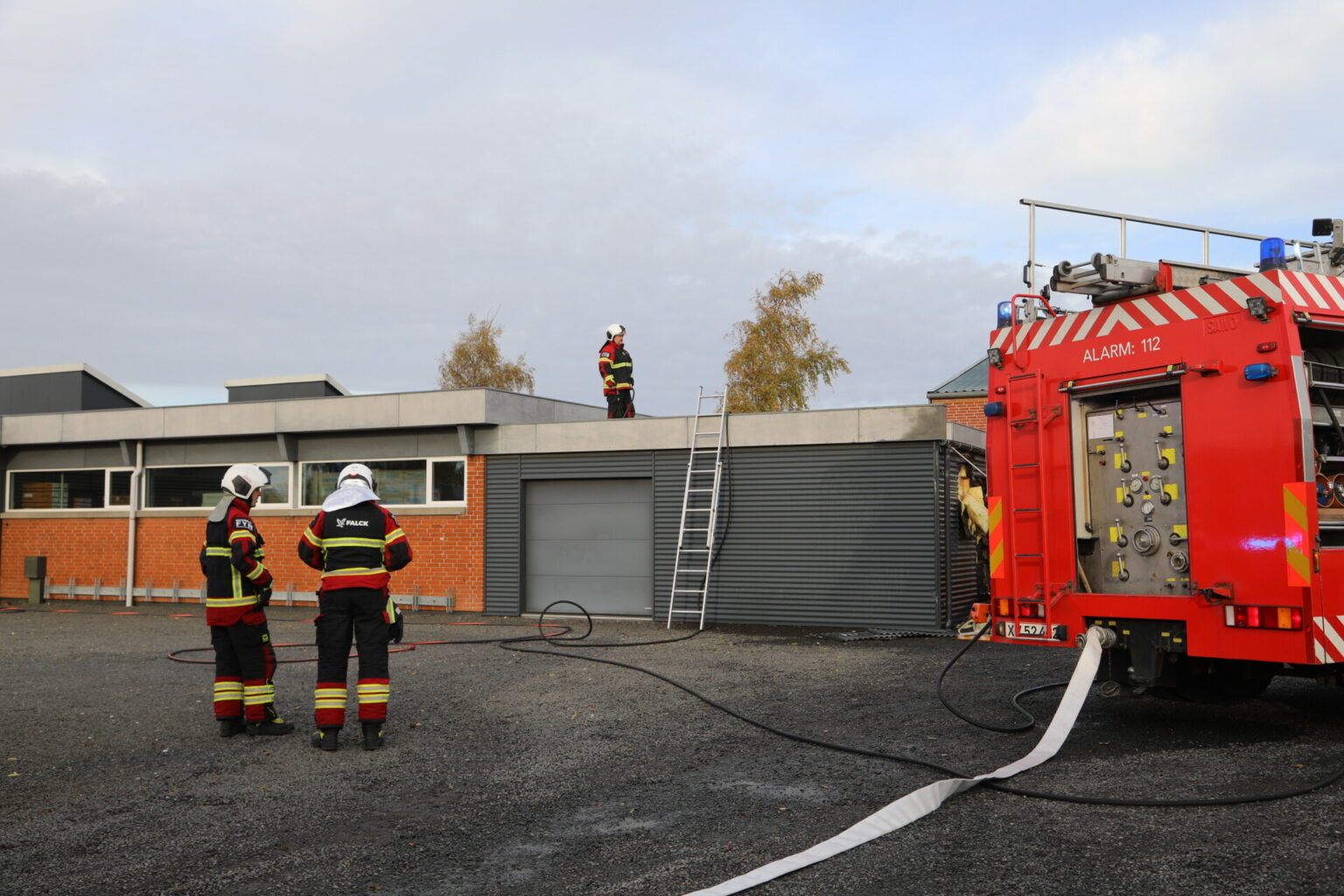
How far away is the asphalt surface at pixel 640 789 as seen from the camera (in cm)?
438

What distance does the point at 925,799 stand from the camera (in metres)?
5.21

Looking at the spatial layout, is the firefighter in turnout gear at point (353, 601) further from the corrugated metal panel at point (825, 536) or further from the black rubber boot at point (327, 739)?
the corrugated metal panel at point (825, 536)

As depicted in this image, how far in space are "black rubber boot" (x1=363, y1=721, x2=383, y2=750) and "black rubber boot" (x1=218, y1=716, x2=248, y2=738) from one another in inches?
42.5

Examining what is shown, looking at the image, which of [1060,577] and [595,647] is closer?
[1060,577]

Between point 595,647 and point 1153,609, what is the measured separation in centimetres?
685

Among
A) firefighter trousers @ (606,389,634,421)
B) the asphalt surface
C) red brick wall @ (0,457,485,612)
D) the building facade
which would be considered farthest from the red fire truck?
red brick wall @ (0,457,485,612)

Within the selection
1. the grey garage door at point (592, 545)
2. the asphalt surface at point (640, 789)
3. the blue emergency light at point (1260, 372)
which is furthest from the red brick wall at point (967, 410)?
the blue emergency light at point (1260, 372)

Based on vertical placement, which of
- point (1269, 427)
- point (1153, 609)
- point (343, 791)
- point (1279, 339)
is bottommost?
point (343, 791)

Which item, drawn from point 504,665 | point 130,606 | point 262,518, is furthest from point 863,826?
point 130,606

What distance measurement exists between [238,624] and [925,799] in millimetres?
4807

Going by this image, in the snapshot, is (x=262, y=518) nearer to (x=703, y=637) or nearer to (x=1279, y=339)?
(x=703, y=637)

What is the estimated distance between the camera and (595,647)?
12156 millimetres

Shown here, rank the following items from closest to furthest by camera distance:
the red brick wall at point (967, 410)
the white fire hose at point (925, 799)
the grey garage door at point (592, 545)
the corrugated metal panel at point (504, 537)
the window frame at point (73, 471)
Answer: the white fire hose at point (925, 799)
the grey garage door at point (592, 545)
the corrugated metal panel at point (504, 537)
the window frame at point (73, 471)
the red brick wall at point (967, 410)

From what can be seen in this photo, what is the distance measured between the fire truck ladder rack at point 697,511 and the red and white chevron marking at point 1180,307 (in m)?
7.43
